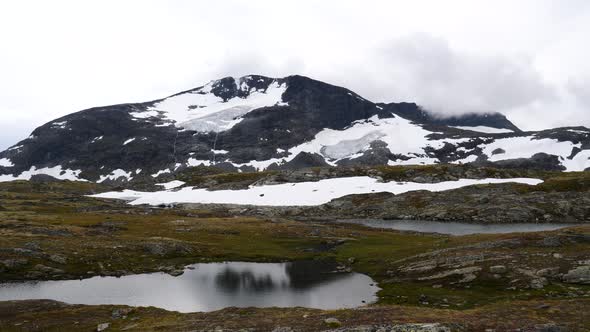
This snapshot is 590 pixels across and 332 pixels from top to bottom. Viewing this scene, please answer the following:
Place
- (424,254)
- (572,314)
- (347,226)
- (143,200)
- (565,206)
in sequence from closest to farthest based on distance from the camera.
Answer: (572,314), (424,254), (347,226), (565,206), (143,200)

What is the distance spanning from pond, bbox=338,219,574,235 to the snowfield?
30.4 metres

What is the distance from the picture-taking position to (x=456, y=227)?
10706 cm

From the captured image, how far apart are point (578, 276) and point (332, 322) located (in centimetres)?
2809

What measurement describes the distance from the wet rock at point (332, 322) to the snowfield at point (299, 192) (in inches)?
4341

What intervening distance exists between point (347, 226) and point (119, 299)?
227ft

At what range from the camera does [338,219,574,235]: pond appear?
9911cm

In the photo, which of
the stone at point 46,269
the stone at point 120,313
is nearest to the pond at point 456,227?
the stone at point 46,269

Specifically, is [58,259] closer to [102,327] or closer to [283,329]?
[102,327]

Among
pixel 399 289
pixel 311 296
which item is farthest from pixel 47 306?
pixel 399 289

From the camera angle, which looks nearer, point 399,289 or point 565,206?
point 399,289

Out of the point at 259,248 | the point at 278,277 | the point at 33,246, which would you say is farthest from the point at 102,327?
the point at 259,248

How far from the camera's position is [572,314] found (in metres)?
32.3

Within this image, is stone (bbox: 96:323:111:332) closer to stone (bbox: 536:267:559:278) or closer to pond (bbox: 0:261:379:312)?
pond (bbox: 0:261:379:312)

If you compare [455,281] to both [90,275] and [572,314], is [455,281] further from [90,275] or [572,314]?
[90,275]
